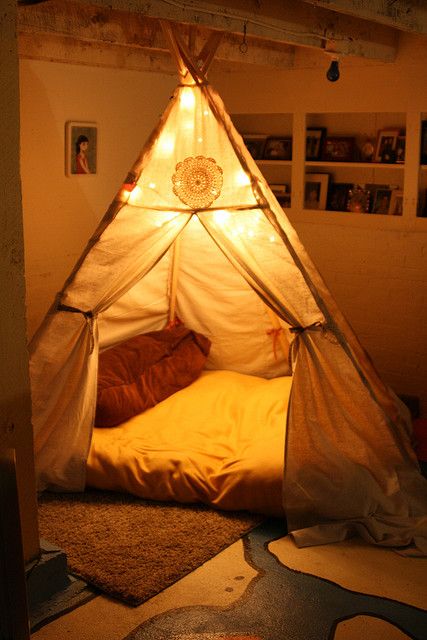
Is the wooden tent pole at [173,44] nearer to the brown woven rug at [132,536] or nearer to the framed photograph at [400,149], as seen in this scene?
the framed photograph at [400,149]

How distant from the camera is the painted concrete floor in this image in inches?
114

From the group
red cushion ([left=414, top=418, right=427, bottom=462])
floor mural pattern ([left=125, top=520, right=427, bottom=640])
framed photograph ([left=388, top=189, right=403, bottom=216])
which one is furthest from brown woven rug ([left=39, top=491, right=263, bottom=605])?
framed photograph ([left=388, top=189, right=403, bottom=216])

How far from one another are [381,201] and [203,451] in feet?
6.86

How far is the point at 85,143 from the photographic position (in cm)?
480

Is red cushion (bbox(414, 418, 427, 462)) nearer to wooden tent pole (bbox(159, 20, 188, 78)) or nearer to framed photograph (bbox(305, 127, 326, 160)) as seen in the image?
framed photograph (bbox(305, 127, 326, 160))

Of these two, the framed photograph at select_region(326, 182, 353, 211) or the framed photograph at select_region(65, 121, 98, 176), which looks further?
the framed photograph at select_region(326, 182, 353, 211)

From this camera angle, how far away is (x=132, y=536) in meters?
3.52

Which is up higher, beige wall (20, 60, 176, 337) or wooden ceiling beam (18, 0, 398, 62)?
wooden ceiling beam (18, 0, 398, 62)

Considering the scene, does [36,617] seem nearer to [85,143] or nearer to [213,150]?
[213,150]

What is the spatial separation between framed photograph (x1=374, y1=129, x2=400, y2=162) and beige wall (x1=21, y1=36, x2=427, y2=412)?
18 cm

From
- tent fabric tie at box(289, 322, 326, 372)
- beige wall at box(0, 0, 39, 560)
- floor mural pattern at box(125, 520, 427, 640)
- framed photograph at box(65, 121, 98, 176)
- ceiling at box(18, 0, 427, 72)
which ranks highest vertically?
ceiling at box(18, 0, 427, 72)

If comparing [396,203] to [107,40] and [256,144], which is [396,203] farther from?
[107,40]

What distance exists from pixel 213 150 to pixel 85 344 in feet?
3.61

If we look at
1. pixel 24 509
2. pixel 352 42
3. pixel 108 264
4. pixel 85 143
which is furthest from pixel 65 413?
pixel 352 42
